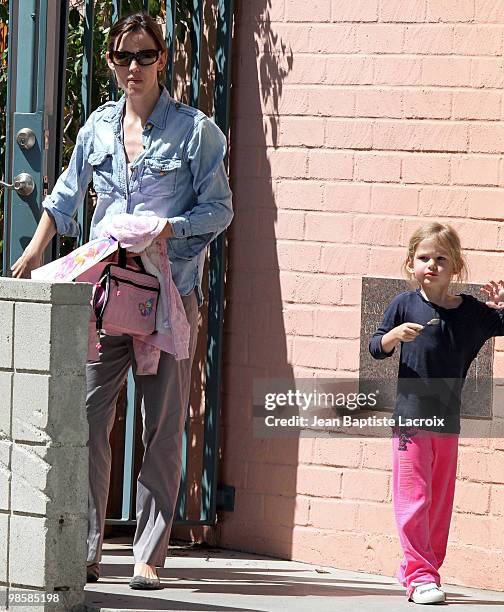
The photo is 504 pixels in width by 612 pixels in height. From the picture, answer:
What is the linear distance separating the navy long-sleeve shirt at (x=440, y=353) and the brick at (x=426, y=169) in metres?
0.71

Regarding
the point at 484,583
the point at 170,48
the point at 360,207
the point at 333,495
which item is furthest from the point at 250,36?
the point at 484,583

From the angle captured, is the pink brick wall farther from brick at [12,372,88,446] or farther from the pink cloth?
brick at [12,372,88,446]

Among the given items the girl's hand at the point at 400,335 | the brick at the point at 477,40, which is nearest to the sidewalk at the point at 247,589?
the girl's hand at the point at 400,335

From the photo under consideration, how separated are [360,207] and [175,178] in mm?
1011

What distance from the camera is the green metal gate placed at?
5.23 meters

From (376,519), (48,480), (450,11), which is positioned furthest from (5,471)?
(450,11)

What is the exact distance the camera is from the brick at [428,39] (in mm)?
5449

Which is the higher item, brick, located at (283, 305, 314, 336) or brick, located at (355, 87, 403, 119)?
brick, located at (355, 87, 403, 119)

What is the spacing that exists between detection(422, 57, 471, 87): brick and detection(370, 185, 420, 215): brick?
438 mm

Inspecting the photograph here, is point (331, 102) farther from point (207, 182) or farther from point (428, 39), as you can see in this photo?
point (207, 182)

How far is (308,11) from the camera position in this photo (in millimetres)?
5699

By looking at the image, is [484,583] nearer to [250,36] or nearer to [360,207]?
[360,207]

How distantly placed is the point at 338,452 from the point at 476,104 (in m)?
1.52

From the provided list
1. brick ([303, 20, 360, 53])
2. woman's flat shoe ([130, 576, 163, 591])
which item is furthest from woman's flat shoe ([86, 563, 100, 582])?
brick ([303, 20, 360, 53])
